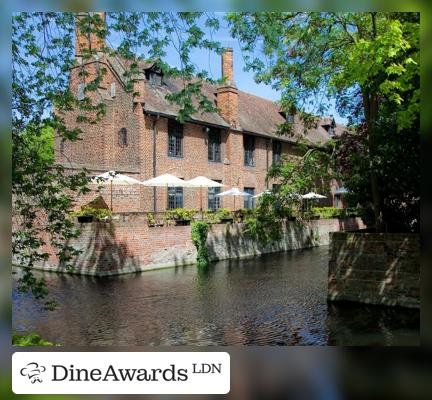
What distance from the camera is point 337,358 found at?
3.67 meters

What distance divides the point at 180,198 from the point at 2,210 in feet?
66.0

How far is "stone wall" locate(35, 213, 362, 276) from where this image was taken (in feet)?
52.1

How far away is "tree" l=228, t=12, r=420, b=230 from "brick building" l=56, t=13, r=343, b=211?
28.9 ft

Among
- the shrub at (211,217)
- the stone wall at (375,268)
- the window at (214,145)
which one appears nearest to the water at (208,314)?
the stone wall at (375,268)

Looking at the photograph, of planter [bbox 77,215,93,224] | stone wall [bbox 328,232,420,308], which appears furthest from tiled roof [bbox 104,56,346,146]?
stone wall [bbox 328,232,420,308]

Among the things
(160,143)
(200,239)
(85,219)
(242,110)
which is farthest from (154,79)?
(85,219)

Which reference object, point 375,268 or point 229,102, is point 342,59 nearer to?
point 375,268

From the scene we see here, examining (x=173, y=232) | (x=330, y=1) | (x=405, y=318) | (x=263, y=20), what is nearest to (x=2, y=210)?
(x=330, y=1)

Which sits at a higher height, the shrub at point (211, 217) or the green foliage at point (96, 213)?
the green foliage at point (96, 213)

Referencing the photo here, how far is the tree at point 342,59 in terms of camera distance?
6.43 meters

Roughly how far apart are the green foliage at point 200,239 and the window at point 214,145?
7.67 meters

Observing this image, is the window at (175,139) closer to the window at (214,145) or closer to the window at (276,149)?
the window at (214,145)

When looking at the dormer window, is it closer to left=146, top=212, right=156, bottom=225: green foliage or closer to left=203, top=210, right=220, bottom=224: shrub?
left=203, top=210, right=220, bottom=224: shrub

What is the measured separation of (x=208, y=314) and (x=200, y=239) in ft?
31.0
